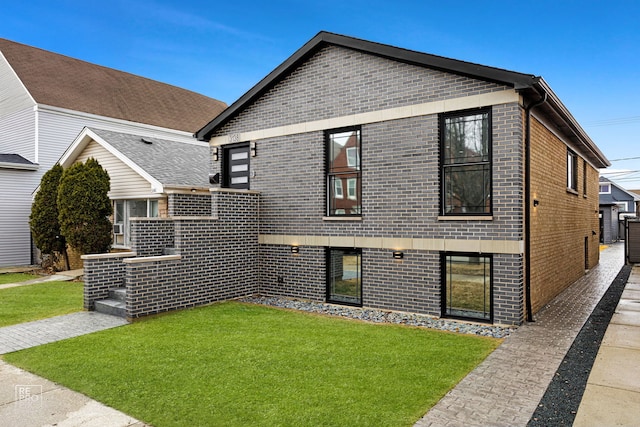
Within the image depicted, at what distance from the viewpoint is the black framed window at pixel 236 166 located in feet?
37.9

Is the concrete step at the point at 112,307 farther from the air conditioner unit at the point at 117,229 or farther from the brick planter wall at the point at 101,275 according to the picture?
the air conditioner unit at the point at 117,229

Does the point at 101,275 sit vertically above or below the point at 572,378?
above

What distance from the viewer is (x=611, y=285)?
40.1ft

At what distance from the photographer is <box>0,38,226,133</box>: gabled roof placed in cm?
2039

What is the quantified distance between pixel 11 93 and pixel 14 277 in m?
10.4

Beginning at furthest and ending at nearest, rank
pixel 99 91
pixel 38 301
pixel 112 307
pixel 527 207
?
pixel 99 91, pixel 38 301, pixel 112 307, pixel 527 207

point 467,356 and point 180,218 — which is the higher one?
point 180,218

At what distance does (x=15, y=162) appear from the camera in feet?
59.5

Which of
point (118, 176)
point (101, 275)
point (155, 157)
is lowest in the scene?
point (101, 275)

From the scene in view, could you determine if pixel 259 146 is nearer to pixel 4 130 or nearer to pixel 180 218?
pixel 180 218

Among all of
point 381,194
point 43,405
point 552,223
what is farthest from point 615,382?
point 43,405

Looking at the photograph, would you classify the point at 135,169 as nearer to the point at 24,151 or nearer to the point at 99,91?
the point at 24,151

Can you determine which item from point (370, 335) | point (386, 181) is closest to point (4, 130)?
point (386, 181)

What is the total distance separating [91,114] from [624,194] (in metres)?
42.5
